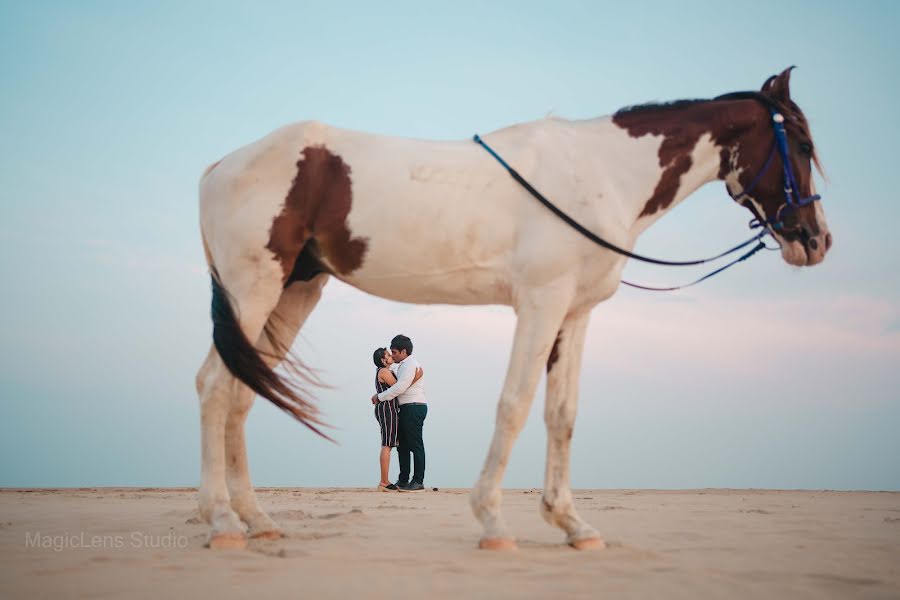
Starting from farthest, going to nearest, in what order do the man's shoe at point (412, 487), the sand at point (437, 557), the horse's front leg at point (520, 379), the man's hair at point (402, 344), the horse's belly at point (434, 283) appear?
the man's hair at point (402, 344) → the man's shoe at point (412, 487) → the horse's belly at point (434, 283) → the horse's front leg at point (520, 379) → the sand at point (437, 557)

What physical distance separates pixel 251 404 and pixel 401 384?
5375 millimetres

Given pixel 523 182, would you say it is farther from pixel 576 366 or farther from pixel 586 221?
pixel 576 366

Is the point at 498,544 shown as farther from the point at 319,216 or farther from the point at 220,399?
the point at 319,216

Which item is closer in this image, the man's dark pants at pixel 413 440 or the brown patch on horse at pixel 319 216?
the brown patch on horse at pixel 319 216

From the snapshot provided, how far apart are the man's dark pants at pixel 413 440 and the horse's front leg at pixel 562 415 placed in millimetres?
5505

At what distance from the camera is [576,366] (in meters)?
5.41

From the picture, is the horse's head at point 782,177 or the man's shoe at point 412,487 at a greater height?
the horse's head at point 782,177

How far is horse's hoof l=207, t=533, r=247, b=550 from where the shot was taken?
15.6ft

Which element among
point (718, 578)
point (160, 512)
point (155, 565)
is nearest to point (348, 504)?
point (160, 512)

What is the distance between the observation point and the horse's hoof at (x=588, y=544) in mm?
4992

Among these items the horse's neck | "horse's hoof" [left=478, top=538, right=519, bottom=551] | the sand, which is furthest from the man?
"horse's hoof" [left=478, top=538, right=519, bottom=551]

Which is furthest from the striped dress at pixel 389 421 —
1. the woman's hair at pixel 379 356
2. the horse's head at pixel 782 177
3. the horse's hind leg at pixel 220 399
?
the horse's head at pixel 782 177

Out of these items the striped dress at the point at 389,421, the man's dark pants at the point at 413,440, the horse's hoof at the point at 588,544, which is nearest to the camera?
the horse's hoof at the point at 588,544

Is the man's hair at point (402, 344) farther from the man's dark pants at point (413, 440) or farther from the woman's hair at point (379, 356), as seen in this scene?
Answer: the man's dark pants at point (413, 440)
